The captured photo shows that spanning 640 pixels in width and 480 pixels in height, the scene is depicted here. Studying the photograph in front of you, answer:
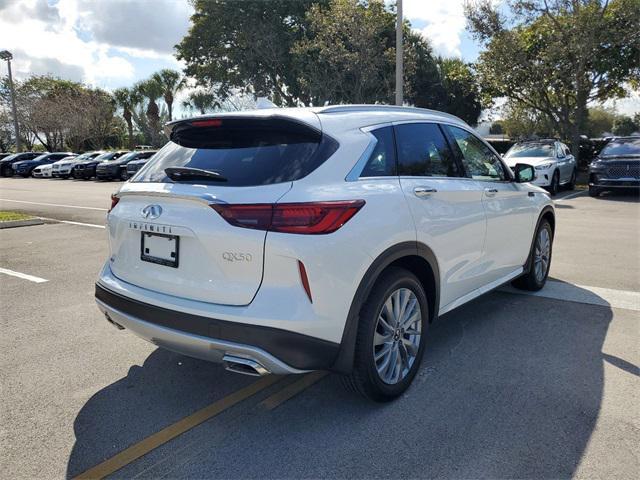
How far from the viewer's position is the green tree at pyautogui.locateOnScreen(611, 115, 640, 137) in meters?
69.5

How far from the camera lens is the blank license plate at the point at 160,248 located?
2943 millimetres

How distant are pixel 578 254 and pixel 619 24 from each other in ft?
47.9

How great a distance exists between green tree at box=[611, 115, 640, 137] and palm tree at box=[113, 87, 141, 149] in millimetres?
60110

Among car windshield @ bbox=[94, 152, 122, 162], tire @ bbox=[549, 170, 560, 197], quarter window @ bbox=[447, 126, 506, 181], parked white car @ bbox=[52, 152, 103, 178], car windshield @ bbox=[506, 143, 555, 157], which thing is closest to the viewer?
quarter window @ bbox=[447, 126, 506, 181]

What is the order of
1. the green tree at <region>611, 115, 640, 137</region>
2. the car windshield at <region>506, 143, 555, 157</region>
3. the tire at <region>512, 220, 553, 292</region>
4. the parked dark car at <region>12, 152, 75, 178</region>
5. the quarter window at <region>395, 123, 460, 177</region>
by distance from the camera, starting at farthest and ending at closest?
the green tree at <region>611, 115, 640, 137</region>
the parked dark car at <region>12, 152, 75, 178</region>
the car windshield at <region>506, 143, 555, 157</region>
the tire at <region>512, 220, 553, 292</region>
the quarter window at <region>395, 123, 460, 177</region>

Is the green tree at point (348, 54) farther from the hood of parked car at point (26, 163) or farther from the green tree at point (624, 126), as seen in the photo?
the green tree at point (624, 126)

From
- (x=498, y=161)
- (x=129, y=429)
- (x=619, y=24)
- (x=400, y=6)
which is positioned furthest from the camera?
(x=619, y=24)

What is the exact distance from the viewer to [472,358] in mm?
3873

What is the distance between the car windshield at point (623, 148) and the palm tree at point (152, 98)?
36.5 metres

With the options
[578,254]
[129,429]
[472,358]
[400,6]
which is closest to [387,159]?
[472,358]

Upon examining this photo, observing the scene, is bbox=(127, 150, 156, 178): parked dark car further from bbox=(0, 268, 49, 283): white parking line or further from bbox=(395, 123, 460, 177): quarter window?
bbox=(395, 123, 460, 177): quarter window

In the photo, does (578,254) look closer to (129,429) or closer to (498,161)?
(498,161)

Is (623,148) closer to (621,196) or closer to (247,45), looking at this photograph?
(621,196)

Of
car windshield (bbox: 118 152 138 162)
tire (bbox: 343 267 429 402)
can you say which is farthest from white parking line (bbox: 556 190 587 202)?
car windshield (bbox: 118 152 138 162)
